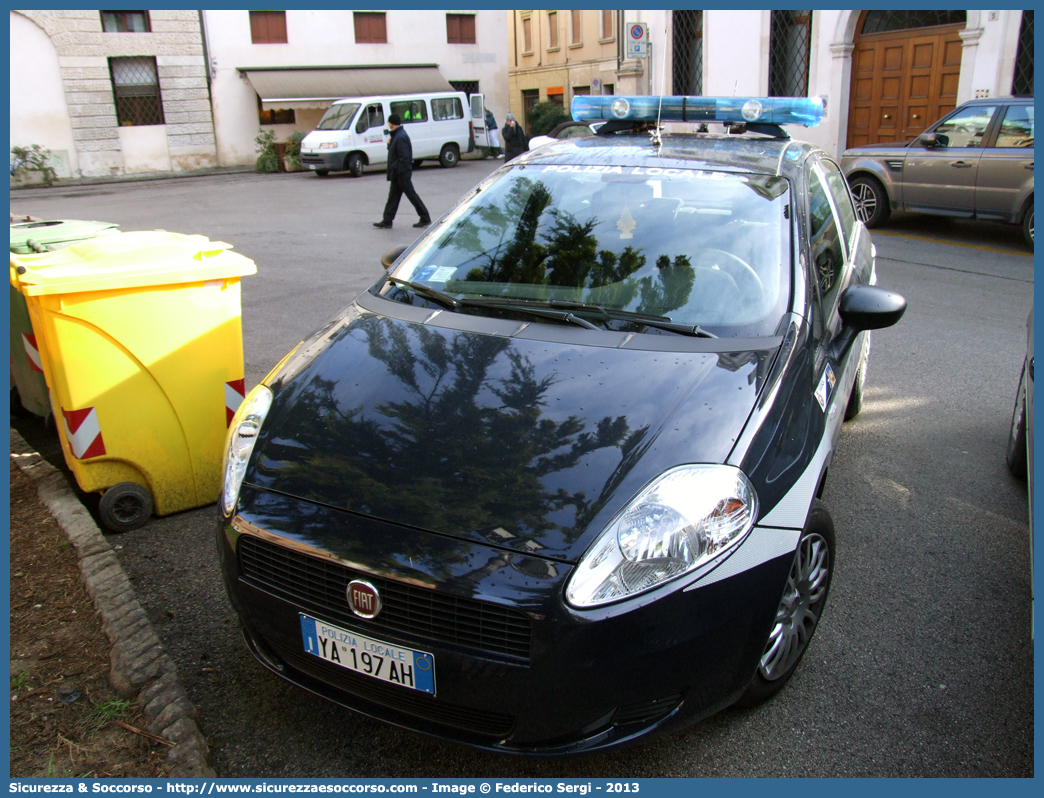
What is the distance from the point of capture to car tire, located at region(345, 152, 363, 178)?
919 inches

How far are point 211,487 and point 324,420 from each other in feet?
5.41

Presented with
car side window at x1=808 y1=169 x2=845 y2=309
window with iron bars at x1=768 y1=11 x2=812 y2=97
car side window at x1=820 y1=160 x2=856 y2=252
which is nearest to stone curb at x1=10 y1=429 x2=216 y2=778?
car side window at x1=808 y1=169 x2=845 y2=309

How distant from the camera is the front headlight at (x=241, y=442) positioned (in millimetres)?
2492

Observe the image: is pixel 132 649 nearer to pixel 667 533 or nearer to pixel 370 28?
pixel 667 533

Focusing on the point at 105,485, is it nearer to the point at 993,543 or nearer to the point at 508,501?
the point at 508,501

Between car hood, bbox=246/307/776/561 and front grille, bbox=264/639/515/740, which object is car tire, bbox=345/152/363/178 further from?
front grille, bbox=264/639/515/740

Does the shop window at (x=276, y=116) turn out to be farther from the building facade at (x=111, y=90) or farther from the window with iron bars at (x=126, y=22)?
the window with iron bars at (x=126, y=22)

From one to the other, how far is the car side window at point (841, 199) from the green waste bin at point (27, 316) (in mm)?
3899

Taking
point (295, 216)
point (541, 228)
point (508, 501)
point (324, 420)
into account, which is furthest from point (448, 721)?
point (295, 216)

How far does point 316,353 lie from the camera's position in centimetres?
294

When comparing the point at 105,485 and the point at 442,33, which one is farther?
the point at 442,33

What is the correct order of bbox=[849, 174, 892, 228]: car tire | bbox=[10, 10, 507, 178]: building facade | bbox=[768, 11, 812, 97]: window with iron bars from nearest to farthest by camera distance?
bbox=[849, 174, 892, 228]: car tire → bbox=[768, 11, 812, 97]: window with iron bars → bbox=[10, 10, 507, 178]: building facade

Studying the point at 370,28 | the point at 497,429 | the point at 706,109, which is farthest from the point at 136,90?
the point at 497,429

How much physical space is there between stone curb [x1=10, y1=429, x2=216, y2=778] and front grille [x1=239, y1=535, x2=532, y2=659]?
54cm
